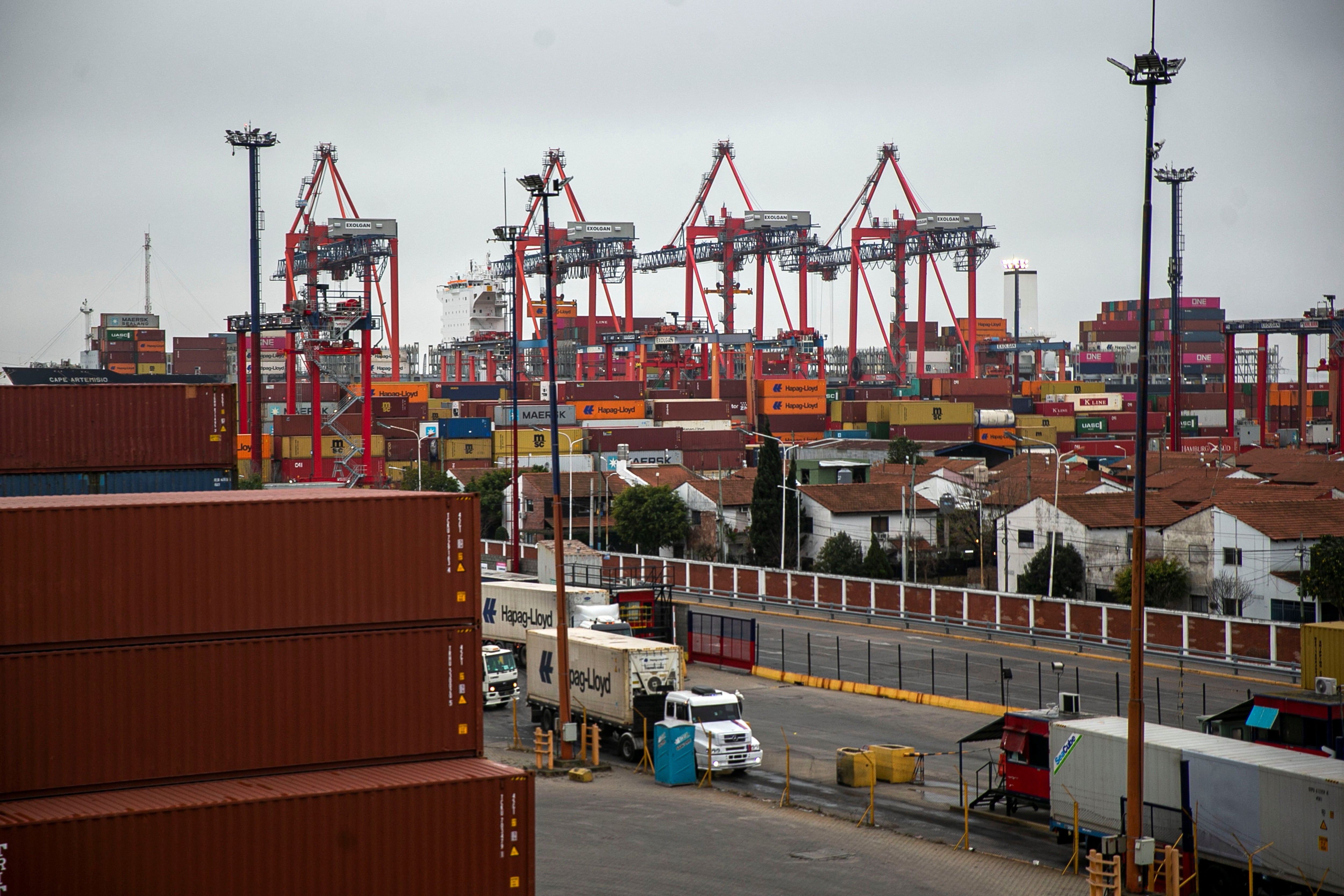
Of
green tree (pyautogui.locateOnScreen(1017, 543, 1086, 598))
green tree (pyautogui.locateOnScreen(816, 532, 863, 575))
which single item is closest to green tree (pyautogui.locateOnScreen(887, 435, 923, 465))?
green tree (pyautogui.locateOnScreen(816, 532, 863, 575))

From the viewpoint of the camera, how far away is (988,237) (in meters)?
106

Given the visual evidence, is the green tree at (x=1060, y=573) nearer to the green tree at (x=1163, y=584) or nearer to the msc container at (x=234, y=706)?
the green tree at (x=1163, y=584)

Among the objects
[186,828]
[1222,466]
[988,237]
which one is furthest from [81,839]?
[988,237]

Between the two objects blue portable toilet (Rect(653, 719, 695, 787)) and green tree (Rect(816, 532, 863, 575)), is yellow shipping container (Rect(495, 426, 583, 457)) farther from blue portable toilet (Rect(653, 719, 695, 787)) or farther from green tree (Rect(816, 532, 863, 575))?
blue portable toilet (Rect(653, 719, 695, 787))

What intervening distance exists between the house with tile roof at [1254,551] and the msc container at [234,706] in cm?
3116

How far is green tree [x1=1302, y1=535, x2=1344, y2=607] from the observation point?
109 ft

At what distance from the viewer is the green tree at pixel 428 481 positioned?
64588mm

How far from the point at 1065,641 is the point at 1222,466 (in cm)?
3715

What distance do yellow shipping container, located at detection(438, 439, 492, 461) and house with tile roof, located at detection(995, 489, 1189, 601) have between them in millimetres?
38248

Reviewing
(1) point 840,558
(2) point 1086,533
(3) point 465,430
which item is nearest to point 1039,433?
(3) point 465,430

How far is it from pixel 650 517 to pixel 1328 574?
92.6ft

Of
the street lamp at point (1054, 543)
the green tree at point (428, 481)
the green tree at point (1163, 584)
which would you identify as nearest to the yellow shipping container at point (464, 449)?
the green tree at point (428, 481)

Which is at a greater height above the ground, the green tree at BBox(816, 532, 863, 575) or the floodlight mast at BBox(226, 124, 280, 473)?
the floodlight mast at BBox(226, 124, 280, 473)

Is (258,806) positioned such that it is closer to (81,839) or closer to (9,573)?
(81,839)
